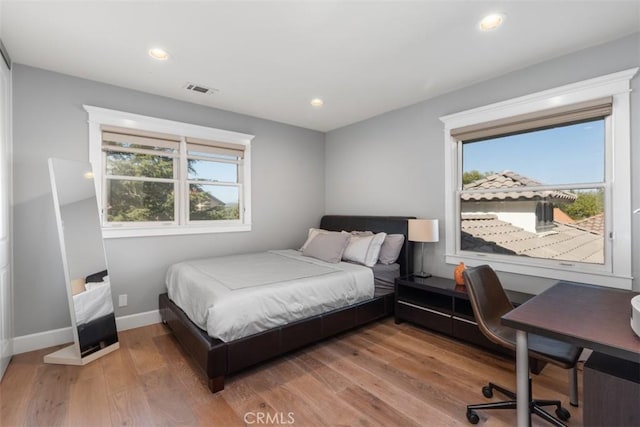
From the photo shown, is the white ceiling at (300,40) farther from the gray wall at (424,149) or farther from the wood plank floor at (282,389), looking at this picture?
the wood plank floor at (282,389)

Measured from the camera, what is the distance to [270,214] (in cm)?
442

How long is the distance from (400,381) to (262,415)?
1.05 metres

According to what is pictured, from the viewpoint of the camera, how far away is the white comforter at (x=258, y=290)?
218 cm

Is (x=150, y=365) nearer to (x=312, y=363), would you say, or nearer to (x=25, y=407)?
(x=25, y=407)

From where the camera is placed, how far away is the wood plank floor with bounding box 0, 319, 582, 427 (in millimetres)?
1822

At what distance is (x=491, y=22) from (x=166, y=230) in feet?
12.3

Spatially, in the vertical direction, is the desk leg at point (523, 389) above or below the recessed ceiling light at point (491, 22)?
below

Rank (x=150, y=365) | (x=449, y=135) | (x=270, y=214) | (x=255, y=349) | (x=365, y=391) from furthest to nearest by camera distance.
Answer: (x=270, y=214) < (x=449, y=135) < (x=150, y=365) < (x=255, y=349) < (x=365, y=391)

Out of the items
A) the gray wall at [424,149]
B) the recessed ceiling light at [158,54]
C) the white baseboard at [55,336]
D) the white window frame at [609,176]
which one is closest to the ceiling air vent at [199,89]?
the recessed ceiling light at [158,54]

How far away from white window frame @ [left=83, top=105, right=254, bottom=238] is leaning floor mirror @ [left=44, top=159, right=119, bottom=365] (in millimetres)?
296

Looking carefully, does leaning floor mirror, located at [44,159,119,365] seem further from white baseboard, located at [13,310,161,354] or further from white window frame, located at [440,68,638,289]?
white window frame, located at [440,68,638,289]

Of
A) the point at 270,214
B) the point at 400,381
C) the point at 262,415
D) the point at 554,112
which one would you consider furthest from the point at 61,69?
the point at 554,112

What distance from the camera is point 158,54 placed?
2539mm

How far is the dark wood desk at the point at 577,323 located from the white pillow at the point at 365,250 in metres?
1.80
